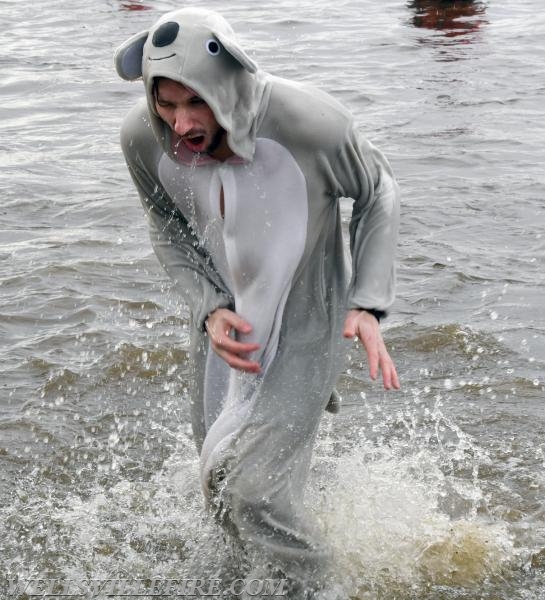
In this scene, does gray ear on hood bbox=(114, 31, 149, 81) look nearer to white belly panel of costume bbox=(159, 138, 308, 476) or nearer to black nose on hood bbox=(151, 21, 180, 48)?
black nose on hood bbox=(151, 21, 180, 48)

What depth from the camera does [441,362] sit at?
22.1 feet

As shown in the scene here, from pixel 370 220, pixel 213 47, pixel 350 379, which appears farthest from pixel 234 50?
pixel 350 379

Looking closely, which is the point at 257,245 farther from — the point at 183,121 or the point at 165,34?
the point at 165,34

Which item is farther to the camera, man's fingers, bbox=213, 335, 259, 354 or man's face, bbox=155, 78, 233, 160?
man's fingers, bbox=213, 335, 259, 354

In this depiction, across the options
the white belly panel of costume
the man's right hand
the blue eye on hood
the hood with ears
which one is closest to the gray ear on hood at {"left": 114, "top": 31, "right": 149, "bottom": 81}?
the hood with ears

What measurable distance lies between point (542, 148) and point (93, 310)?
5107 millimetres

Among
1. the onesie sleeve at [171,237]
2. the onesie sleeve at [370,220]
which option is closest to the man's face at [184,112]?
the onesie sleeve at [171,237]

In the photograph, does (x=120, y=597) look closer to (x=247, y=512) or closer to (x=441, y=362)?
(x=247, y=512)

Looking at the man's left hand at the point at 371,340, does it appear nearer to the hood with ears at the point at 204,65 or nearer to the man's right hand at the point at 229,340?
the man's right hand at the point at 229,340

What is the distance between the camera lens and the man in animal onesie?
3.60m

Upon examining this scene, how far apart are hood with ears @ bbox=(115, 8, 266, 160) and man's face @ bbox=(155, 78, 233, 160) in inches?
1.6

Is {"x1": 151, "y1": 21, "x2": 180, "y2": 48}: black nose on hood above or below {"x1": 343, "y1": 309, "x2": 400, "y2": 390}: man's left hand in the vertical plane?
above

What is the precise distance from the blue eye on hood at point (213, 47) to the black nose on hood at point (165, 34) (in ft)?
0.32

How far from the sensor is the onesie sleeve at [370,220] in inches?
150
